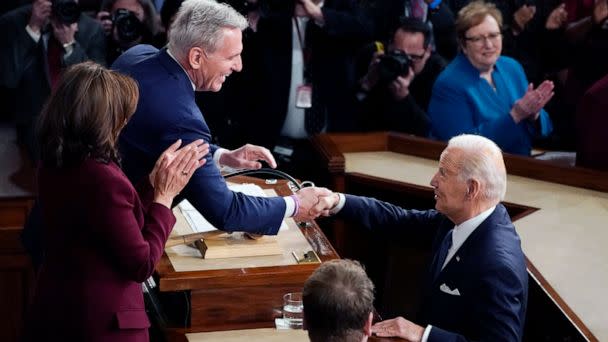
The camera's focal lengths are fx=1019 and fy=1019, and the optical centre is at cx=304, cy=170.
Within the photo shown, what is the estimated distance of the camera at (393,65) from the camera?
492 cm

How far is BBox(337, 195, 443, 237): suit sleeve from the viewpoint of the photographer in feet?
10.4

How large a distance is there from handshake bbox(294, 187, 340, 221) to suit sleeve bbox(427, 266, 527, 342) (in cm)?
65

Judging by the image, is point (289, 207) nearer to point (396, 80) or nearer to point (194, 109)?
point (194, 109)

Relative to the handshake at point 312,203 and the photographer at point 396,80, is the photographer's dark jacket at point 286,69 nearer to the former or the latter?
the photographer at point 396,80

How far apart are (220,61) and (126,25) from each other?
200 cm

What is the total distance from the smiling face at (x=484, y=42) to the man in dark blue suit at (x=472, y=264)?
1.88m

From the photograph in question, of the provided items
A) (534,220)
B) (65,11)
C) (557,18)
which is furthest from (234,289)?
(557,18)

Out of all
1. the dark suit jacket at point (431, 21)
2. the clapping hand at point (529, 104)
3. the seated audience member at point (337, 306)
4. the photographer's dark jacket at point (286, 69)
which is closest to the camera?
the seated audience member at point (337, 306)

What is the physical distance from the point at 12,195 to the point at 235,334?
5.49 feet

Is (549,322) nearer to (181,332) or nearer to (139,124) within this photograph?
(181,332)

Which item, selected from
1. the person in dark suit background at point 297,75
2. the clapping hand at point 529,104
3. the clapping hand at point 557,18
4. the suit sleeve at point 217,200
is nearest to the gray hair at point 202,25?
the suit sleeve at point 217,200

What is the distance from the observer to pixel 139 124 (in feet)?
9.55

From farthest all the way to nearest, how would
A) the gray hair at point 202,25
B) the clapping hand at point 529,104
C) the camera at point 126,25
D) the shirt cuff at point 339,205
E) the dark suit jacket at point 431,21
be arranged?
1. the dark suit jacket at point 431,21
2. the camera at point 126,25
3. the clapping hand at point 529,104
4. the shirt cuff at point 339,205
5. the gray hair at point 202,25

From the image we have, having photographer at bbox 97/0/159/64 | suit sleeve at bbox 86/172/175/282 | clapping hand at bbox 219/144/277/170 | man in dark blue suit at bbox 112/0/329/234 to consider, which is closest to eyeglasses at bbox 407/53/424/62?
photographer at bbox 97/0/159/64
